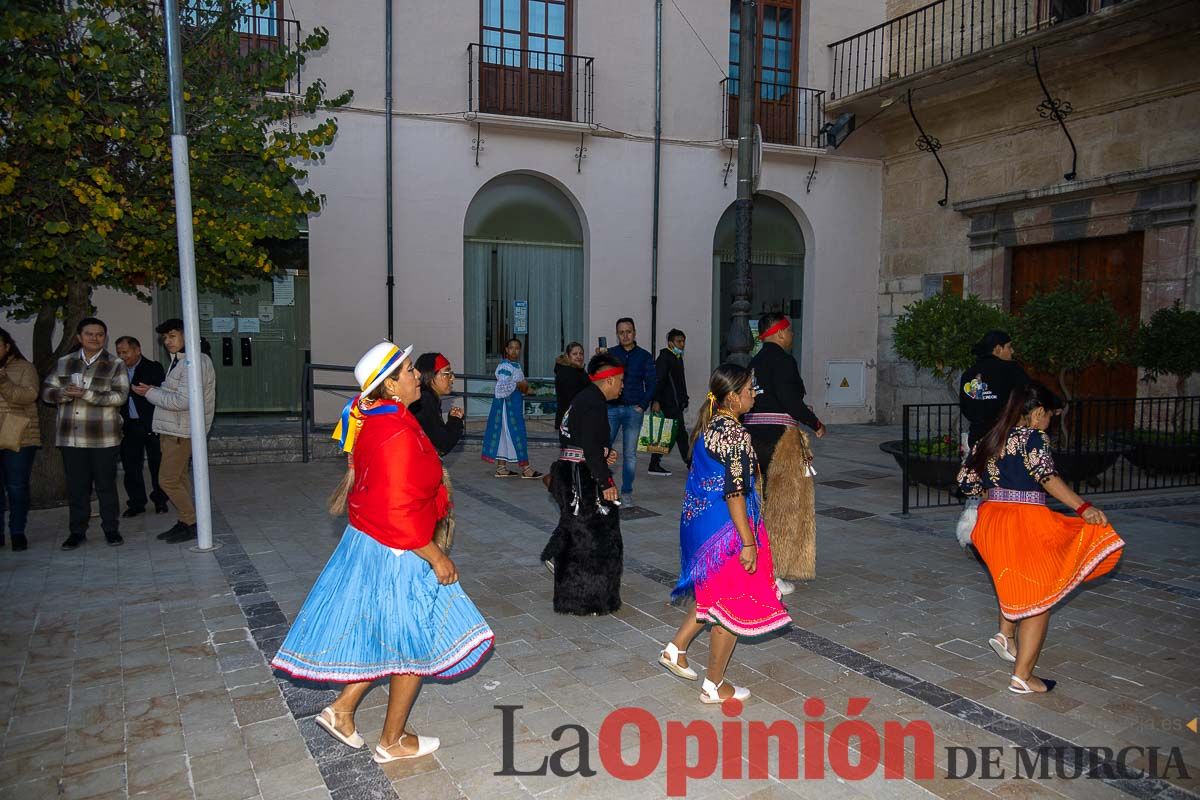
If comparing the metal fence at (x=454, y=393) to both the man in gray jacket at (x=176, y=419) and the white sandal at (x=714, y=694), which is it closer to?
the man in gray jacket at (x=176, y=419)

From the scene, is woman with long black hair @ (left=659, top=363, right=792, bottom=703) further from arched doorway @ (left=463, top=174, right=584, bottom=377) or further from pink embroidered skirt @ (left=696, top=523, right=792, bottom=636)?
arched doorway @ (left=463, top=174, right=584, bottom=377)

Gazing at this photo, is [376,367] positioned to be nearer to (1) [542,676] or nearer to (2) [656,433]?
(1) [542,676]

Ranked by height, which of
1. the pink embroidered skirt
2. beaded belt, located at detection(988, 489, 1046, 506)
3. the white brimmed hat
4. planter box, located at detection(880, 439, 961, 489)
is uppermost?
the white brimmed hat

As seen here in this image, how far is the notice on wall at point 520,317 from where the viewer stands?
14.5 m

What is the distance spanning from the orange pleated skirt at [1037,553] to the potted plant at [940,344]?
451 centimetres

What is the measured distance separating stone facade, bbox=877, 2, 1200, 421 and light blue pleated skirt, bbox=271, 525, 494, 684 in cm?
1155

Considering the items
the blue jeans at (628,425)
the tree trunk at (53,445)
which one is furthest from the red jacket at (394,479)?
the tree trunk at (53,445)

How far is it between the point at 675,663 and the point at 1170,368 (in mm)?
8725

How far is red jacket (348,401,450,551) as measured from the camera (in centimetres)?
310

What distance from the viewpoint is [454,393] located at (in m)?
13.3

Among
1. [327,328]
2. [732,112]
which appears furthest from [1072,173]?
[327,328]

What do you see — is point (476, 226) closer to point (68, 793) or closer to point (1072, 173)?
point (1072, 173)

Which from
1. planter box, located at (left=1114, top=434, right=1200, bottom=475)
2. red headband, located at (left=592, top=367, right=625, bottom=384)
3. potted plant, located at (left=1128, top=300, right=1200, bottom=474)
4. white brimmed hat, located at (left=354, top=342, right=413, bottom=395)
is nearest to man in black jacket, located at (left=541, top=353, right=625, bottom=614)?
red headband, located at (left=592, top=367, right=625, bottom=384)

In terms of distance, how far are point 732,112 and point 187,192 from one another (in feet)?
35.1
